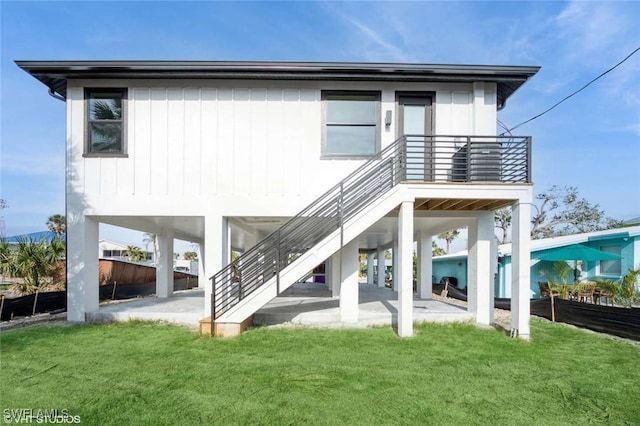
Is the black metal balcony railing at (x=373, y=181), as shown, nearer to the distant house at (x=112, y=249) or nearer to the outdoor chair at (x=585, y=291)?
the outdoor chair at (x=585, y=291)

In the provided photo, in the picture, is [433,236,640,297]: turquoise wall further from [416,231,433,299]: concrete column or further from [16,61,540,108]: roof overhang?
[16,61,540,108]: roof overhang

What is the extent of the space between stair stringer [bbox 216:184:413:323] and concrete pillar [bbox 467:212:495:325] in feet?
8.74

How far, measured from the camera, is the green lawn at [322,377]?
382cm

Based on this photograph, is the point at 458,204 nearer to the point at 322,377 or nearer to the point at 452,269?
the point at 322,377

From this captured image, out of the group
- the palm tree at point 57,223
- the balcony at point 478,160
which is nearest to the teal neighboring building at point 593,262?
the balcony at point 478,160

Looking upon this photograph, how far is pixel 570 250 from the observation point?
1209 centimetres

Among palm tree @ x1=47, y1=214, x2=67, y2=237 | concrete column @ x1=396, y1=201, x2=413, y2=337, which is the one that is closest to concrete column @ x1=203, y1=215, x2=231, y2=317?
concrete column @ x1=396, y1=201, x2=413, y2=337

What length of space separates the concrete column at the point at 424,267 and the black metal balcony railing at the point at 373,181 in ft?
14.5

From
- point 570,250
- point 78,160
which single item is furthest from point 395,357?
point 570,250

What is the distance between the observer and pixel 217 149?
8.20 metres

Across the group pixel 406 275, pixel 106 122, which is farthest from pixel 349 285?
pixel 106 122

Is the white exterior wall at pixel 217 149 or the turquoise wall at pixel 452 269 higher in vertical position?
the white exterior wall at pixel 217 149

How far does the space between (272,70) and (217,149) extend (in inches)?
86.9

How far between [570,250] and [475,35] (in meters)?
8.12
